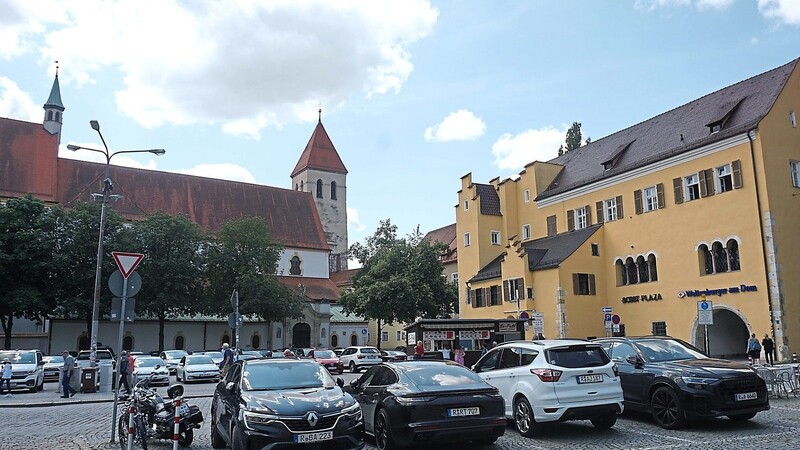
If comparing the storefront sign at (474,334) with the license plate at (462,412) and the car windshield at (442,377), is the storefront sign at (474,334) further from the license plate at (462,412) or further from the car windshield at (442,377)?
the license plate at (462,412)

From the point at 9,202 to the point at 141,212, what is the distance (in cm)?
1470

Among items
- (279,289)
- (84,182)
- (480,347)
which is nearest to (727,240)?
(480,347)

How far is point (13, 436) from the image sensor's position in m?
12.6

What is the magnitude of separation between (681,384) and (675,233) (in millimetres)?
25501

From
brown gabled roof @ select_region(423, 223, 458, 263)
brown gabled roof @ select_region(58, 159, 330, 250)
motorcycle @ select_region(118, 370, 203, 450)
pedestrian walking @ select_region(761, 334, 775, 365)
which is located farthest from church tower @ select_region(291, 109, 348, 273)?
motorcycle @ select_region(118, 370, 203, 450)

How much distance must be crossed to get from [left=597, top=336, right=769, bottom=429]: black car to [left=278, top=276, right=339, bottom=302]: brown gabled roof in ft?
164

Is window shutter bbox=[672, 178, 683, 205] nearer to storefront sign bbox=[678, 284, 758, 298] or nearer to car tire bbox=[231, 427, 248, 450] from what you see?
storefront sign bbox=[678, 284, 758, 298]

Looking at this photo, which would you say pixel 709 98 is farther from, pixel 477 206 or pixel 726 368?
pixel 726 368

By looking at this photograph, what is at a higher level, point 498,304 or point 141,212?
point 141,212

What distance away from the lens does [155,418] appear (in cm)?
A: 1059

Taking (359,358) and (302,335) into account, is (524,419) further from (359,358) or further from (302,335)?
(302,335)

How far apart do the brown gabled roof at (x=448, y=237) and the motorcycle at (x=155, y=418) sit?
180 ft

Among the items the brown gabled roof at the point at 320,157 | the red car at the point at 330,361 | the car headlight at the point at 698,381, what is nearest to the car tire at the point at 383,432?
the car headlight at the point at 698,381

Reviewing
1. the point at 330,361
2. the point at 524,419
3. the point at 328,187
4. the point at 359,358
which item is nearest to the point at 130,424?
the point at 524,419
